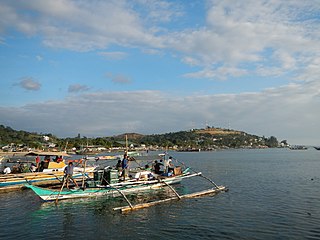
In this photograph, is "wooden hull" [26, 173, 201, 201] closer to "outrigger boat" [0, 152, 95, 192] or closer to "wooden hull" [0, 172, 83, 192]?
"outrigger boat" [0, 152, 95, 192]

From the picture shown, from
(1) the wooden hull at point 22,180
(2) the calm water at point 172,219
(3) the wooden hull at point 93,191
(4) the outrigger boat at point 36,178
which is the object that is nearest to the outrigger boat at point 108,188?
(3) the wooden hull at point 93,191

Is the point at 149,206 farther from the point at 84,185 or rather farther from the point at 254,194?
the point at 254,194

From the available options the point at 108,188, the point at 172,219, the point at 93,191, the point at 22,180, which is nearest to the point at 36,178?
the point at 22,180

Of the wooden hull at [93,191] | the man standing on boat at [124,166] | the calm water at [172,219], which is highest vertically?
the man standing on boat at [124,166]

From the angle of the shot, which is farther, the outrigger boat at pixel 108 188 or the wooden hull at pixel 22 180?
the wooden hull at pixel 22 180

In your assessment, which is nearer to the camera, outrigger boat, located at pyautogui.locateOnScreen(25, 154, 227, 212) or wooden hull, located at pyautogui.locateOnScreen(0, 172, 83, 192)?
outrigger boat, located at pyautogui.locateOnScreen(25, 154, 227, 212)

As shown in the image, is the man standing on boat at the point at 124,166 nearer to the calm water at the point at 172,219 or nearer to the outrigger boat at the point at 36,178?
the calm water at the point at 172,219

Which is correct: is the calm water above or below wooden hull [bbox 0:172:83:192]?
below

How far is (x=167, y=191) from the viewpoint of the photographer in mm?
30906

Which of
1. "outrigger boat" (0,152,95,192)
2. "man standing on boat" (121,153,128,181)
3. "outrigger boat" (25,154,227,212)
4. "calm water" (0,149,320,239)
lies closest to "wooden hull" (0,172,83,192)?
"outrigger boat" (0,152,95,192)

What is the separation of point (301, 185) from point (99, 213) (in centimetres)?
2499

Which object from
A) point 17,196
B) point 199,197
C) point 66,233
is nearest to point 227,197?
point 199,197

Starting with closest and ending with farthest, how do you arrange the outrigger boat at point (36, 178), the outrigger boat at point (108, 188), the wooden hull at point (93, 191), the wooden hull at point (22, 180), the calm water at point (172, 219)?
1. the calm water at point (172, 219)
2. the wooden hull at point (93, 191)
3. the outrigger boat at point (108, 188)
4. the wooden hull at point (22, 180)
5. the outrigger boat at point (36, 178)

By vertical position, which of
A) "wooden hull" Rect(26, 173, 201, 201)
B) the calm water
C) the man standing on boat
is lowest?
the calm water
